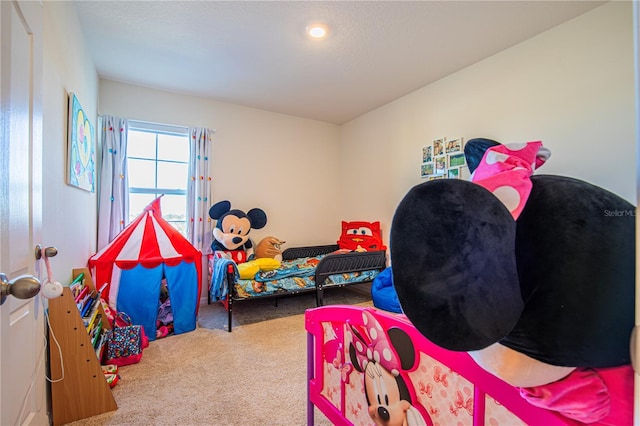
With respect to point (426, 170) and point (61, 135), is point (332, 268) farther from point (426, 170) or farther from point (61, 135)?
point (61, 135)

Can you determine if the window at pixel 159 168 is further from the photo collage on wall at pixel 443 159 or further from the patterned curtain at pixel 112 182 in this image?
the photo collage on wall at pixel 443 159

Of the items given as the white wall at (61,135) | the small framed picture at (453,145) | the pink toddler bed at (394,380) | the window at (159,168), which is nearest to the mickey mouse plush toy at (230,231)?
the window at (159,168)

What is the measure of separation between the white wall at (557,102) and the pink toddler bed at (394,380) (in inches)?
62.9

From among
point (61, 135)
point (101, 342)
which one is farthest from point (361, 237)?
point (61, 135)

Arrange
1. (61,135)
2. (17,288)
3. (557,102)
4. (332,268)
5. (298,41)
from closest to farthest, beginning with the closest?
(17,288) → (61,135) → (557,102) → (298,41) → (332,268)

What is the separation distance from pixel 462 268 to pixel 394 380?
61 centimetres

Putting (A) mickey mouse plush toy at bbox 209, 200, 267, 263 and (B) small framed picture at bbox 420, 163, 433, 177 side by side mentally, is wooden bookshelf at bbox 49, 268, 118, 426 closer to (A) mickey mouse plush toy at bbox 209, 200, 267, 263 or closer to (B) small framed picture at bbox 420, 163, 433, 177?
(A) mickey mouse plush toy at bbox 209, 200, 267, 263

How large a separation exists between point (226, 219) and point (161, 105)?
4.91 ft

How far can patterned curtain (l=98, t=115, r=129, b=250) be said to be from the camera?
2879mm

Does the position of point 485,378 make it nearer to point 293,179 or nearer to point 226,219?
point 226,219

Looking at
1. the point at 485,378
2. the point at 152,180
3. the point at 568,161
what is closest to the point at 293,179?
the point at 152,180

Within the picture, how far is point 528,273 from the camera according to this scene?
53 cm

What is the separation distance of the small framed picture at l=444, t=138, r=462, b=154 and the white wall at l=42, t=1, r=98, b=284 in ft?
9.97

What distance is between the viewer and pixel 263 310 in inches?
128
